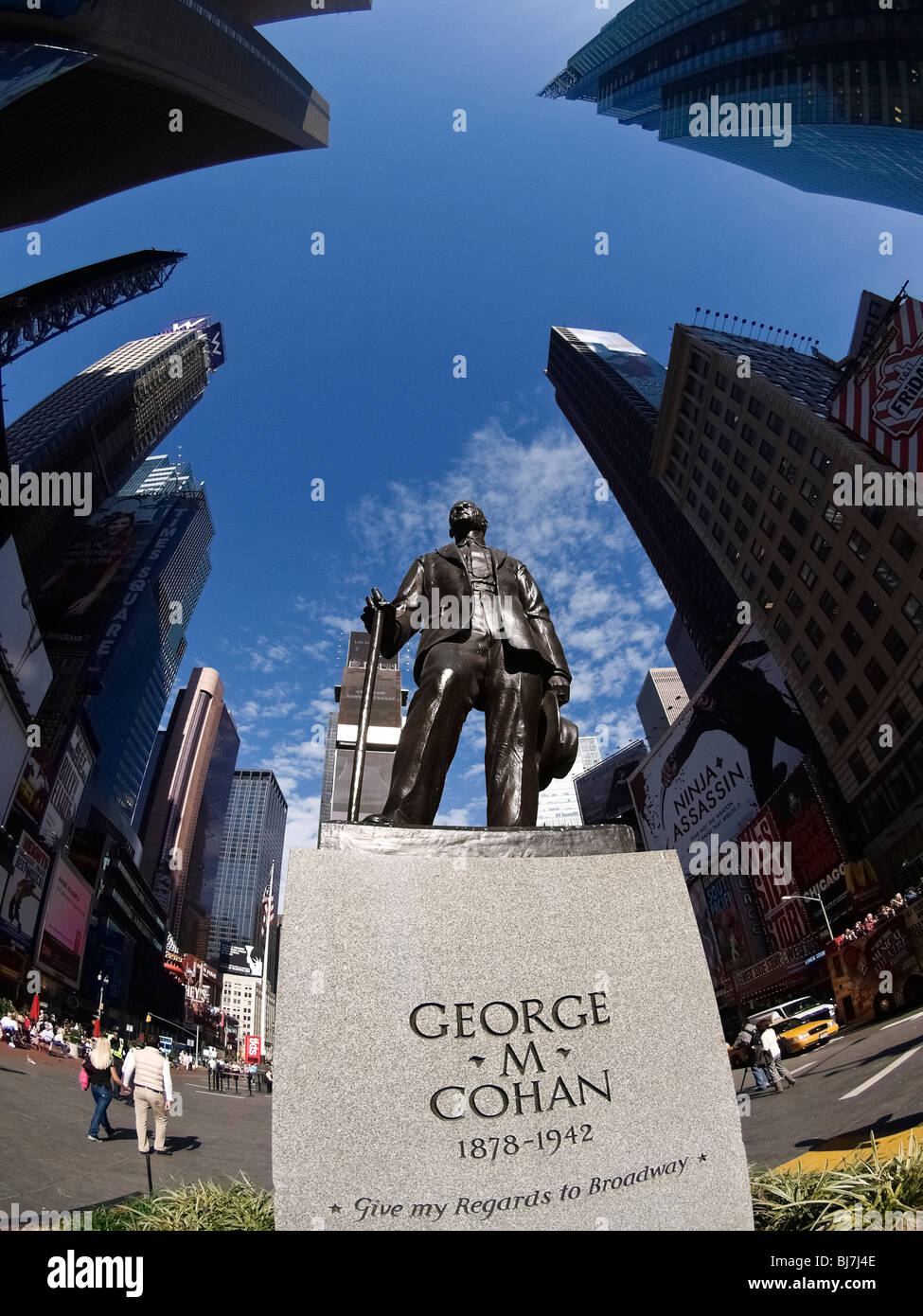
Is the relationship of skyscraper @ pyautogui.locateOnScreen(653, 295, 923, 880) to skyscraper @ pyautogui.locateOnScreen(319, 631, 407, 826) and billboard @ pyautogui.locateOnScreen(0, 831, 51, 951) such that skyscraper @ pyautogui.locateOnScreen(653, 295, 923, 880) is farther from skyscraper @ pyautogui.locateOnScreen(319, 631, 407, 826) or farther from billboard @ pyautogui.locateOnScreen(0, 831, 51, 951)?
billboard @ pyautogui.locateOnScreen(0, 831, 51, 951)

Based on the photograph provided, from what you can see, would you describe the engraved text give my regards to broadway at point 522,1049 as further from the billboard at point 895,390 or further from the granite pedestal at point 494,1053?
the billboard at point 895,390

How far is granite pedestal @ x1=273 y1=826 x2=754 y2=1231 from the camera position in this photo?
241 cm

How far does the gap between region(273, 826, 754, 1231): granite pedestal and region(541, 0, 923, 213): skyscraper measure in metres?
84.6

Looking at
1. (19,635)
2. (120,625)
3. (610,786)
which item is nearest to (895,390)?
(19,635)

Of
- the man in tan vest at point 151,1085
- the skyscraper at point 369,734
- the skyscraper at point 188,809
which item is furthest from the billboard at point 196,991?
the man in tan vest at point 151,1085

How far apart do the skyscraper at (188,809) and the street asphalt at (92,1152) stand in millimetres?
158567

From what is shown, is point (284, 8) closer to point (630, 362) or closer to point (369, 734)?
point (630, 362)

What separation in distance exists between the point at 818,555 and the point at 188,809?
524 ft

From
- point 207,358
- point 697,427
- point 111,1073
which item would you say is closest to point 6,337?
point 207,358

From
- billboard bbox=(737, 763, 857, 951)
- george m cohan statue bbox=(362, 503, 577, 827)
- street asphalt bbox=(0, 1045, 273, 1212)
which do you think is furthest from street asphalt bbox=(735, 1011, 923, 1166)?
billboard bbox=(737, 763, 857, 951)

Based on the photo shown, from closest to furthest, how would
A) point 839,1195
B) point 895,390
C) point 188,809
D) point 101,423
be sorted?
1. point 839,1195
2. point 895,390
3. point 101,423
4. point 188,809

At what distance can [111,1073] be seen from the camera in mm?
8438

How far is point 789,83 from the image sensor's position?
6806 centimetres

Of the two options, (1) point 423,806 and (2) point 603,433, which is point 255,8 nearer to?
(2) point 603,433
